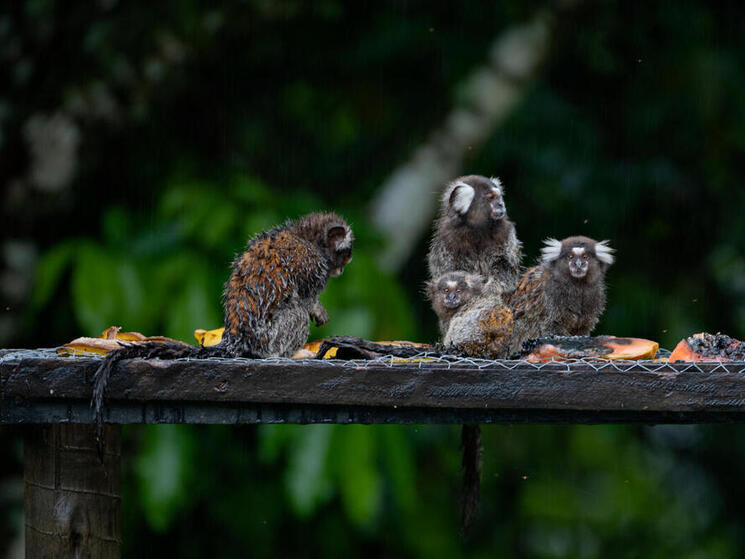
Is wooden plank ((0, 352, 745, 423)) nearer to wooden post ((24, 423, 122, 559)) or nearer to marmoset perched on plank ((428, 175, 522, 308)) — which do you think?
wooden post ((24, 423, 122, 559))

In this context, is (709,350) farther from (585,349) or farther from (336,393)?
(336,393)

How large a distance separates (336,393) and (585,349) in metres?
0.74

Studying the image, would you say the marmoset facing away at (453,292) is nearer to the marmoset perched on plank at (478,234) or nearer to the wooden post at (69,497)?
the marmoset perched on plank at (478,234)

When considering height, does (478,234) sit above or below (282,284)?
above

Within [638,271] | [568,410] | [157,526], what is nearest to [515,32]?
[638,271]

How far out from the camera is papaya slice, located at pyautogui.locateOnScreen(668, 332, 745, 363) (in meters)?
2.68

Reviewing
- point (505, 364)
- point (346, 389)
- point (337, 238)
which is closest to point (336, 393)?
point (346, 389)

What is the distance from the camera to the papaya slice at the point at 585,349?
2.60 meters

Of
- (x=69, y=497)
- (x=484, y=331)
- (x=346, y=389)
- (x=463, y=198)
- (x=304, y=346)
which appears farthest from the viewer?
(x=463, y=198)

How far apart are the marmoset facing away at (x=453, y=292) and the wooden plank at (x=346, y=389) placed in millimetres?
489

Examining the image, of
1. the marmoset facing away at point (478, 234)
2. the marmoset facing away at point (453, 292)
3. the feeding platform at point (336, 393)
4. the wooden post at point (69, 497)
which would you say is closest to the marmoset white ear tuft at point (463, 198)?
the marmoset facing away at point (478, 234)

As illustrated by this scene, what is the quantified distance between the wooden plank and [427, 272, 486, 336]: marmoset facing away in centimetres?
49

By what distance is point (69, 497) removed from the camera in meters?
2.51

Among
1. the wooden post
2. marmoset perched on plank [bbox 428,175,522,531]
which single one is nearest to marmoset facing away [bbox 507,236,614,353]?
marmoset perched on plank [bbox 428,175,522,531]
